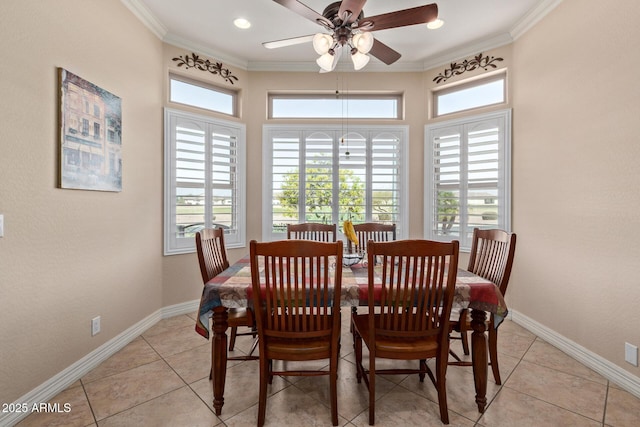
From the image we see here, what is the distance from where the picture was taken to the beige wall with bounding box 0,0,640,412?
5.58 ft

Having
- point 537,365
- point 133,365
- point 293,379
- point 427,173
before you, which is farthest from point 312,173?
point 537,365

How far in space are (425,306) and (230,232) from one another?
2.67m

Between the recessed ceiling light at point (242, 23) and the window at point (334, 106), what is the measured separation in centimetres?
98

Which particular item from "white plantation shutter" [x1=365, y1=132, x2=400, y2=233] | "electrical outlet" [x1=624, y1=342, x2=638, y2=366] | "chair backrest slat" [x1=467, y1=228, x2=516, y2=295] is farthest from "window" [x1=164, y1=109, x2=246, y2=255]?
"electrical outlet" [x1=624, y1=342, x2=638, y2=366]

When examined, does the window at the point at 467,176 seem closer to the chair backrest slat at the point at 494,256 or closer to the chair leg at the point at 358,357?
the chair backrest slat at the point at 494,256

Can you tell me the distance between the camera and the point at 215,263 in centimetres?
222

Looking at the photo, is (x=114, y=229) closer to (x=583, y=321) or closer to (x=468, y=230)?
(x=468, y=230)

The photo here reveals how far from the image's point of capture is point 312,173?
12.2ft

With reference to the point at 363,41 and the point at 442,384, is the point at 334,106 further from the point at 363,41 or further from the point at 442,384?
the point at 442,384

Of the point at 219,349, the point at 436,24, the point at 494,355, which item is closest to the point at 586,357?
the point at 494,355

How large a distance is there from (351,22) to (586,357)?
317 cm

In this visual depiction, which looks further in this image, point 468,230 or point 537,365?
point 468,230

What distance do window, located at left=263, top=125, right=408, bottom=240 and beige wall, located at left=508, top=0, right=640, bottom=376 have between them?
1367 mm

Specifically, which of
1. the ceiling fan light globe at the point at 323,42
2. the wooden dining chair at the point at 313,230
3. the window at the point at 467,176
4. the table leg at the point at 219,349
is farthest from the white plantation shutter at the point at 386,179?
the table leg at the point at 219,349
